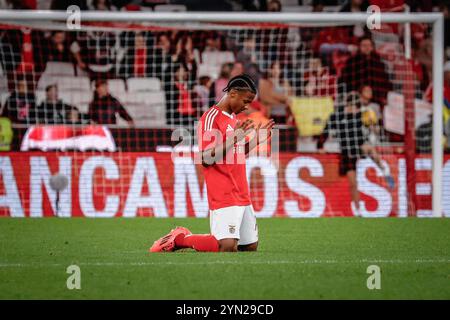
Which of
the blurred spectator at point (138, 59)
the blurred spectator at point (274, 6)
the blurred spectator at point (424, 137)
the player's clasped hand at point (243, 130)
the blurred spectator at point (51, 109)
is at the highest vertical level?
the blurred spectator at point (274, 6)

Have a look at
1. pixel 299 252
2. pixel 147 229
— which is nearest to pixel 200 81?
pixel 147 229

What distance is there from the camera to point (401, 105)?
61.5ft

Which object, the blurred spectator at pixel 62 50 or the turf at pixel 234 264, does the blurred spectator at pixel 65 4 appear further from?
the turf at pixel 234 264

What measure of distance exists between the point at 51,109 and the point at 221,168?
27.9 feet

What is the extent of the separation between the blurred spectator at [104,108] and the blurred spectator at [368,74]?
410cm

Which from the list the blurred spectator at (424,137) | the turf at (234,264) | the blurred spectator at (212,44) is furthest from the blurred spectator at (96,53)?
the blurred spectator at (424,137)

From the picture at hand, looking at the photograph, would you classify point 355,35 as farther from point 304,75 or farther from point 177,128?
point 177,128

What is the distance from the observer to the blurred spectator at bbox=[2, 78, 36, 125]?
58.5 feet

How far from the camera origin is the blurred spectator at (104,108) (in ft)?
58.4

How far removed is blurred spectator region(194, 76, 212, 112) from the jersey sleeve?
8380mm

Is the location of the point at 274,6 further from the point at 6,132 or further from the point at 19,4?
the point at 6,132

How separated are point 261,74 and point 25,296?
41.3 feet

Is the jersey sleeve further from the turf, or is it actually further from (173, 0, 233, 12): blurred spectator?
(173, 0, 233, 12): blurred spectator

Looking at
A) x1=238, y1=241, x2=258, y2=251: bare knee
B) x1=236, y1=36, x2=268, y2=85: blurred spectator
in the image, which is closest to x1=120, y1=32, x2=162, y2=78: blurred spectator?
x1=236, y1=36, x2=268, y2=85: blurred spectator
